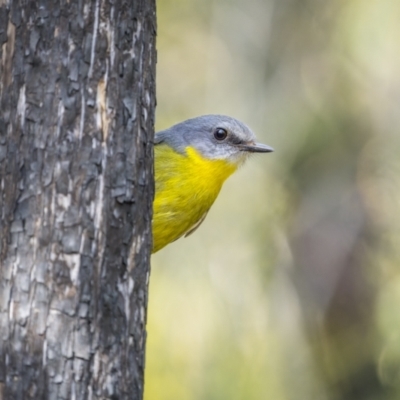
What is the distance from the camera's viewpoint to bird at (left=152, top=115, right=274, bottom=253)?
594 centimetres

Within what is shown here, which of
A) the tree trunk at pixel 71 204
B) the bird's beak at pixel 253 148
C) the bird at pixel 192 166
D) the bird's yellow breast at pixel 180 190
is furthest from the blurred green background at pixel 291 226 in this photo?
the tree trunk at pixel 71 204

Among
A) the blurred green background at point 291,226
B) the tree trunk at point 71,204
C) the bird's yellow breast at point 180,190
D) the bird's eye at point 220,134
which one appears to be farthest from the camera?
the blurred green background at point 291,226

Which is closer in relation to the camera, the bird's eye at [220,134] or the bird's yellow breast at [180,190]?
the bird's yellow breast at [180,190]

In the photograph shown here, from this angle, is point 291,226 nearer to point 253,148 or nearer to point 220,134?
point 253,148

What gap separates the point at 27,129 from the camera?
11.2ft

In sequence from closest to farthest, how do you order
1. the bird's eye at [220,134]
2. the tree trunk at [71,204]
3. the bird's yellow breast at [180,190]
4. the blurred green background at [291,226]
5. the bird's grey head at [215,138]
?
the tree trunk at [71,204] < the bird's yellow breast at [180,190] < the bird's grey head at [215,138] < the bird's eye at [220,134] < the blurred green background at [291,226]

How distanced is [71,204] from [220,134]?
11.5 feet

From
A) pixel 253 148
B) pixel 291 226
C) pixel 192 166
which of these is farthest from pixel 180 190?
pixel 291 226

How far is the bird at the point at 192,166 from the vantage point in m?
5.94

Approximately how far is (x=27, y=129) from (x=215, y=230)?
6.93 metres

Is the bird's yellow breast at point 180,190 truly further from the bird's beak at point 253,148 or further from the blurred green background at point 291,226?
the blurred green background at point 291,226

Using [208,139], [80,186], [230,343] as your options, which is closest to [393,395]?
[230,343]

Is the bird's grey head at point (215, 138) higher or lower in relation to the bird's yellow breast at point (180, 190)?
higher

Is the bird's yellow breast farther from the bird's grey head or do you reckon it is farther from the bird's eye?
the bird's eye
